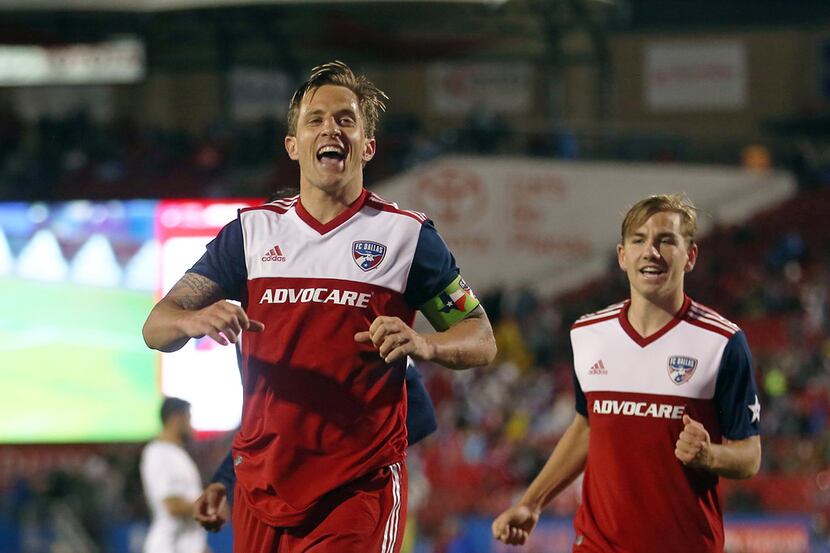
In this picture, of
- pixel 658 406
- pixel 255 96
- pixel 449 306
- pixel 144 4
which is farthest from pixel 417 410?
pixel 255 96

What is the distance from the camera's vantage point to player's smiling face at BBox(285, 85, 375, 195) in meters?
3.98

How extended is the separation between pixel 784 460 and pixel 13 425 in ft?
26.2

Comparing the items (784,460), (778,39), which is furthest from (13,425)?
(778,39)

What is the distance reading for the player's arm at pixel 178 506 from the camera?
26.5 feet

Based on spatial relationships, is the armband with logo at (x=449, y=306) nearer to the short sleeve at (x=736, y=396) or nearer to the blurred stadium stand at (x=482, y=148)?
the short sleeve at (x=736, y=396)

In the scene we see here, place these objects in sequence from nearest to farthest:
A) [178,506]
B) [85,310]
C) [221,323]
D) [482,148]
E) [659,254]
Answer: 1. [221,323]
2. [659,254]
3. [178,506]
4. [85,310]
5. [482,148]

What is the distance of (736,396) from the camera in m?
4.55

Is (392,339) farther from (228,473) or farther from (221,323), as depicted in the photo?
(228,473)

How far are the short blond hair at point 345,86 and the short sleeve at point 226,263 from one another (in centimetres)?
37

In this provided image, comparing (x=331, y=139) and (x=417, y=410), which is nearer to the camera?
(x=331, y=139)

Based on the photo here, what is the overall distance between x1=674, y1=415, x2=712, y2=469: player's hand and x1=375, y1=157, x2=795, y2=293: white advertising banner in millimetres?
18165

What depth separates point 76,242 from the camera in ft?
47.6

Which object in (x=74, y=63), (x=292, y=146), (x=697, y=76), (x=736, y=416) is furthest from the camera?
(x=697, y=76)

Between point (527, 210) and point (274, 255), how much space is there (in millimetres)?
19200
